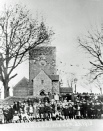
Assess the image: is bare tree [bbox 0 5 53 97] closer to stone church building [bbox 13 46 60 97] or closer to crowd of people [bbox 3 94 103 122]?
crowd of people [bbox 3 94 103 122]

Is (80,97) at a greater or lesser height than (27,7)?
lesser

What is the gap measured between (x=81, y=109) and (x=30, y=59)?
10.7 feet

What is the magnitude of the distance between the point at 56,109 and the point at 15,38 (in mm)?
3458

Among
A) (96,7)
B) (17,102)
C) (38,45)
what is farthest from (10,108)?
(96,7)

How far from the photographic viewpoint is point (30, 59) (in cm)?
1022

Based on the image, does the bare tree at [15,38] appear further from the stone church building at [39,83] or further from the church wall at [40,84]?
the church wall at [40,84]

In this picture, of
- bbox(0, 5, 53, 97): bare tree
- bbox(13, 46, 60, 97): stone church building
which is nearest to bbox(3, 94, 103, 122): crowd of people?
bbox(0, 5, 53, 97): bare tree

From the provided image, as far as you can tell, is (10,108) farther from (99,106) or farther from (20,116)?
(99,106)

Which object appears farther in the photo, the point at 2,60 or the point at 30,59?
the point at 30,59

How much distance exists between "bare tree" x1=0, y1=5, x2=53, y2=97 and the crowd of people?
830mm

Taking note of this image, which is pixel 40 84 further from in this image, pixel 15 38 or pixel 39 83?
pixel 15 38

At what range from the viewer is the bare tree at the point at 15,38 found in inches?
383

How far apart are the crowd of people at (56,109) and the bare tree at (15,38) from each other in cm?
83

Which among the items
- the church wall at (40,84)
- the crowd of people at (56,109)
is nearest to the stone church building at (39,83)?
the church wall at (40,84)
